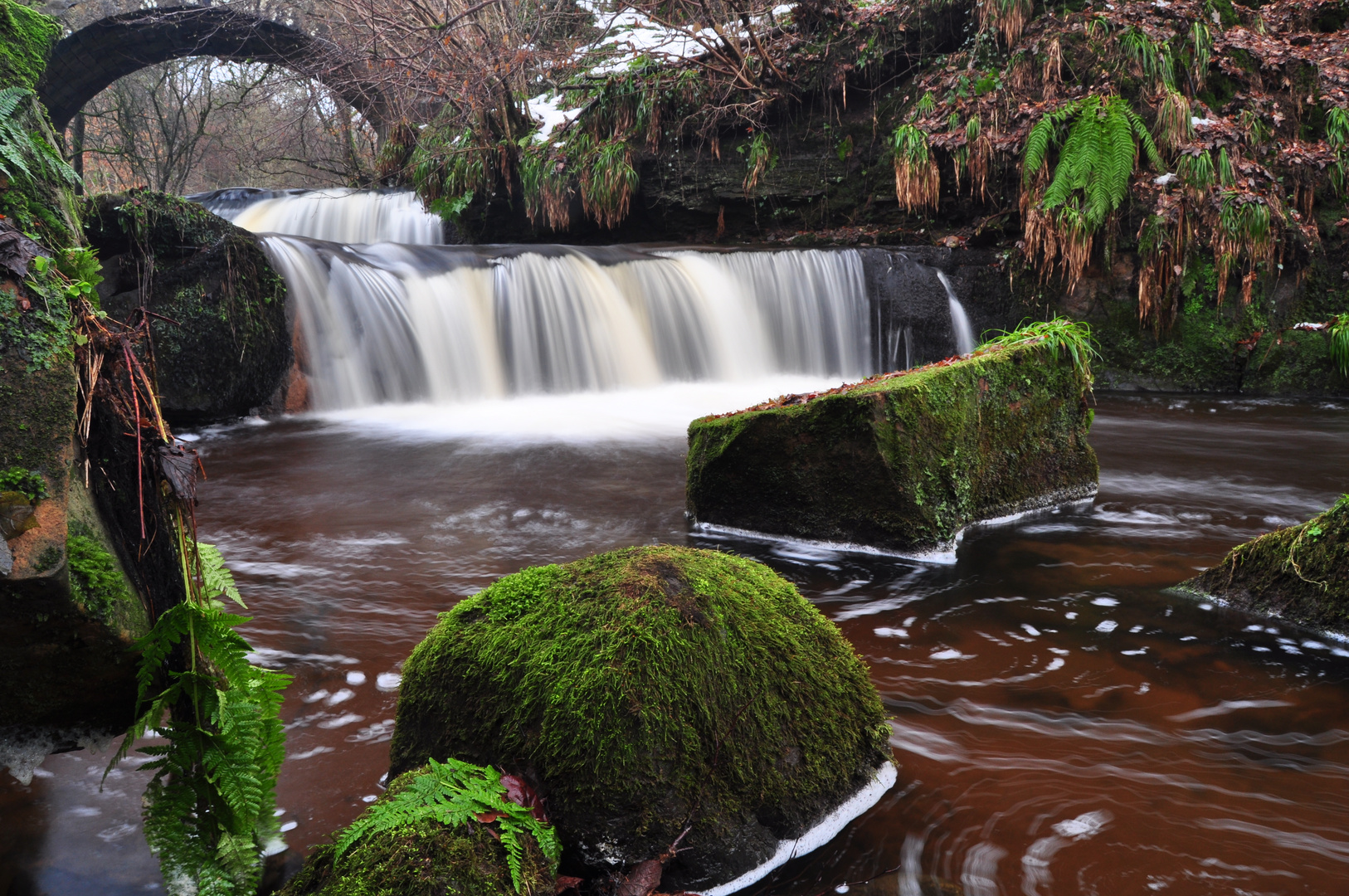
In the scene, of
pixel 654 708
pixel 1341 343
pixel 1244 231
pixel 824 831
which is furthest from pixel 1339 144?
pixel 654 708

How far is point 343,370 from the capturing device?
989 centimetres

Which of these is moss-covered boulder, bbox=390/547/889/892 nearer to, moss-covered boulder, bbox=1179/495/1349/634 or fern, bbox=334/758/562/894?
fern, bbox=334/758/562/894

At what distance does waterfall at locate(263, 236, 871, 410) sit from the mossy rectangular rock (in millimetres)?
5678

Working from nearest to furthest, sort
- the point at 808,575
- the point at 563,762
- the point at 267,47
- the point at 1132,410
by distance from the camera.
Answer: the point at 563,762, the point at 808,575, the point at 1132,410, the point at 267,47

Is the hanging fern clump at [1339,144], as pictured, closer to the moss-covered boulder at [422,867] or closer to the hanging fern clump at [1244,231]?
the hanging fern clump at [1244,231]

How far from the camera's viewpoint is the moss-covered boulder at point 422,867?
159cm

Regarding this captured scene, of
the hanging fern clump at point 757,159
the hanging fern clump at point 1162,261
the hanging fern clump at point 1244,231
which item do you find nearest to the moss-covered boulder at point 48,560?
the hanging fern clump at point 1162,261

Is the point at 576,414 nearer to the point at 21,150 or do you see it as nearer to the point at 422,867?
the point at 21,150

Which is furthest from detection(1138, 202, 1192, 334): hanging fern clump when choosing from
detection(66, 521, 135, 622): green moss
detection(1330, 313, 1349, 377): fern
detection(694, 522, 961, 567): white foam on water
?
detection(66, 521, 135, 622): green moss

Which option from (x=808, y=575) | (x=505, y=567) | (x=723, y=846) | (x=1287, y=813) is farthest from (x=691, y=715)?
(x=505, y=567)

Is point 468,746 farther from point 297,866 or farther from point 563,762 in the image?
point 297,866

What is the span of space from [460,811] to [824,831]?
1.01 meters

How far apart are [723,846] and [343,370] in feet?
29.5

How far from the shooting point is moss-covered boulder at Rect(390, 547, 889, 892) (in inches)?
78.2
